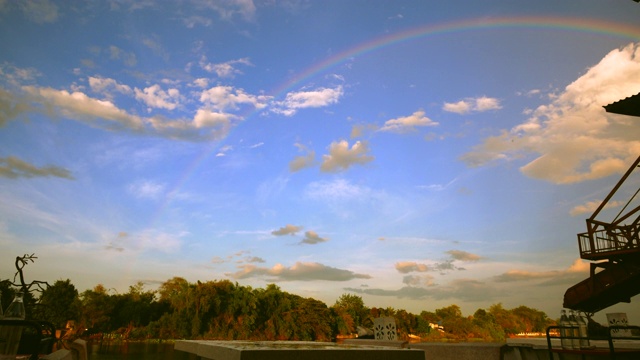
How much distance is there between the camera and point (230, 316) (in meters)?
42.8

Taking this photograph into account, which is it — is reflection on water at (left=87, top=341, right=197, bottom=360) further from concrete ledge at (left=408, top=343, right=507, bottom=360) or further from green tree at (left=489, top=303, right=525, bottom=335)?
green tree at (left=489, top=303, right=525, bottom=335)

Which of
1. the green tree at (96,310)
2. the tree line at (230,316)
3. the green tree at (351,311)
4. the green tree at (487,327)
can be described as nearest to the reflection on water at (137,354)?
the tree line at (230,316)

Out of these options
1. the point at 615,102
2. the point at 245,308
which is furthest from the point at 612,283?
the point at 245,308

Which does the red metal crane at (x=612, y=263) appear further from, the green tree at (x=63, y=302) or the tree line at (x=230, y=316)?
the green tree at (x=63, y=302)

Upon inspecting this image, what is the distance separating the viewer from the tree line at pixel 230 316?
41.8 meters

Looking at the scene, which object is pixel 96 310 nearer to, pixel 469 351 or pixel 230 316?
pixel 230 316

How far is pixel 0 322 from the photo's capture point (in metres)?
2.21

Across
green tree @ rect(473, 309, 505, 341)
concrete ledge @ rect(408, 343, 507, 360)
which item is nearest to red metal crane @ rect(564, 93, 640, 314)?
concrete ledge @ rect(408, 343, 507, 360)

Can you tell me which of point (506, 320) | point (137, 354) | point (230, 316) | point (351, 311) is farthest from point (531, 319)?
point (137, 354)

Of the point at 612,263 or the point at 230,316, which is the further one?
the point at 230,316

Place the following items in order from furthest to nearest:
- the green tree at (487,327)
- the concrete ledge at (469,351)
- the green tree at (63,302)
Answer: the green tree at (63,302) < the green tree at (487,327) < the concrete ledge at (469,351)

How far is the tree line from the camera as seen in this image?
41781 millimetres

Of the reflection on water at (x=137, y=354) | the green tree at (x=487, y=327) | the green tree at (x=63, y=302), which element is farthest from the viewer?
the green tree at (x=63, y=302)

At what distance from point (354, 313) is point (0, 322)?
171 ft
